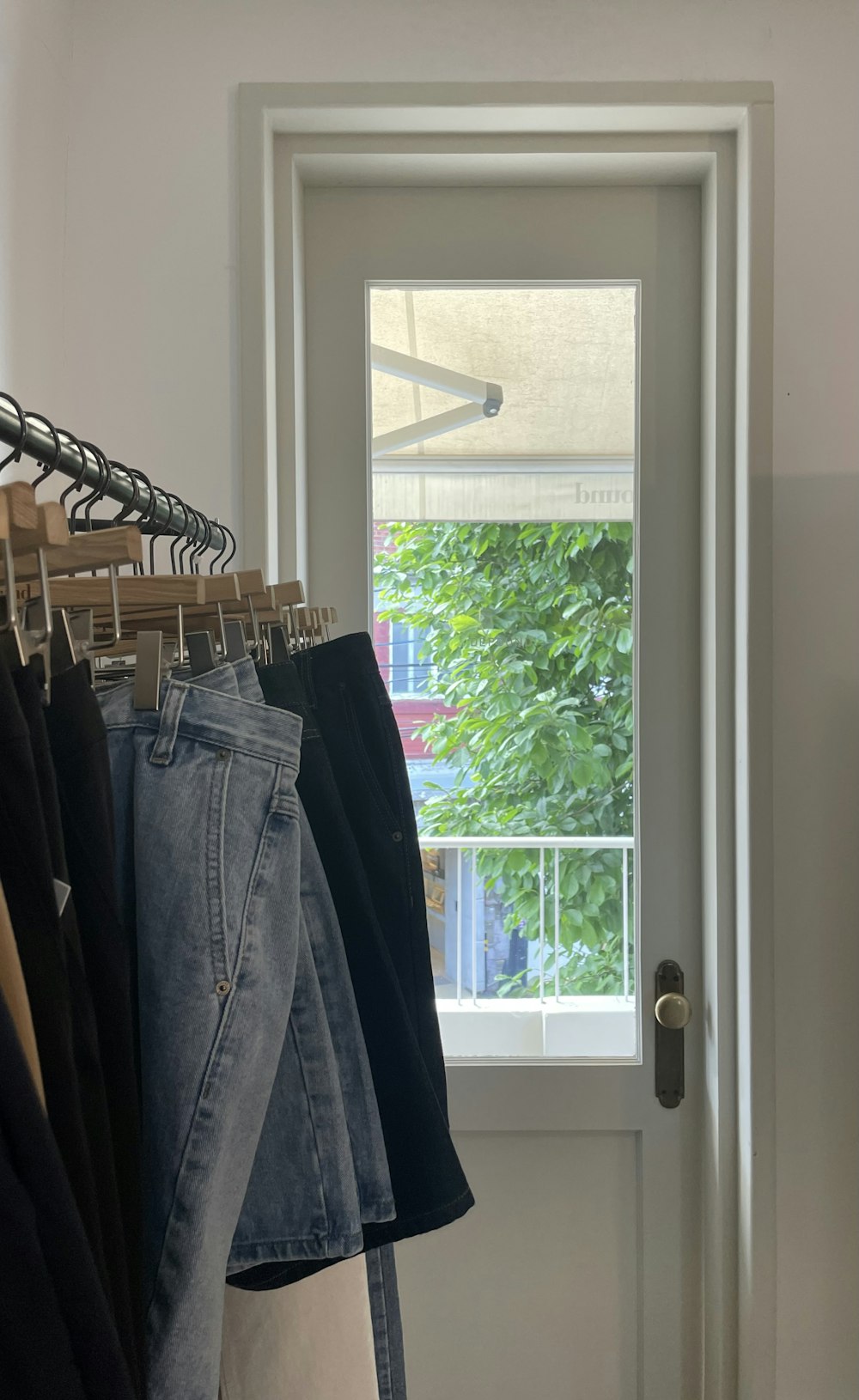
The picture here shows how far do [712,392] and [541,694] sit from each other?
517 millimetres

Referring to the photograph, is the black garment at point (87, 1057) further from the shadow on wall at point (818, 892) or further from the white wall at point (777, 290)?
the shadow on wall at point (818, 892)

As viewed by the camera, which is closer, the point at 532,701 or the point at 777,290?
the point at 777,290

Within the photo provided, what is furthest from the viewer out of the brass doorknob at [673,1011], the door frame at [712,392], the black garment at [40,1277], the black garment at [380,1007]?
the brass doorknob at [673,1011]

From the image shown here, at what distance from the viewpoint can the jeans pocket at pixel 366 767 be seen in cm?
80

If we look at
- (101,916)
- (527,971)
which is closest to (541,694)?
(527,971)

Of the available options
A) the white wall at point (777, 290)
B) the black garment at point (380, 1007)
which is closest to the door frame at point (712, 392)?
the white wall at point (777, 290)

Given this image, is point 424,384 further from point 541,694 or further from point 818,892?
point 818,892

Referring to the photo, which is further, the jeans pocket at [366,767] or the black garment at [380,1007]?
the jeans pocket at [366,767]

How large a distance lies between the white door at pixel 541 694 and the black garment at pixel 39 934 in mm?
1182

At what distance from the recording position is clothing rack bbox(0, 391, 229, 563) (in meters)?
0.55

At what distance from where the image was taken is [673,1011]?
1.51m

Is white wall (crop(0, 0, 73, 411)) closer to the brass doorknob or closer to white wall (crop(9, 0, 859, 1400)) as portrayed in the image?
white wall (crop(9, 0, 859, 1400))

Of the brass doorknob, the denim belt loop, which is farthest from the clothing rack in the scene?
the brass doorknob

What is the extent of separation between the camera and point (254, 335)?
1.37 m
